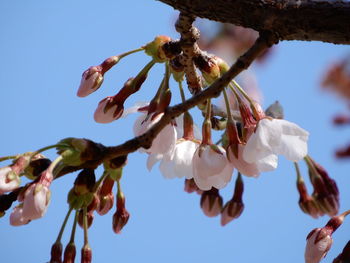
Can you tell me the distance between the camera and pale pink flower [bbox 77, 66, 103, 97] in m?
1.48

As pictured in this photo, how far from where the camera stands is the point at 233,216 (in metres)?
1.81

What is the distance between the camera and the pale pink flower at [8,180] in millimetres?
1014

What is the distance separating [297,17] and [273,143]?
31 centimetres

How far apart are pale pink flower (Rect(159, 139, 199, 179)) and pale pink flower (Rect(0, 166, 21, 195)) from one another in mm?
427

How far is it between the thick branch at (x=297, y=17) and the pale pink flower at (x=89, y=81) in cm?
50

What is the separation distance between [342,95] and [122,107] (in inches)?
75.4

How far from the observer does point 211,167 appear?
119 centimetres

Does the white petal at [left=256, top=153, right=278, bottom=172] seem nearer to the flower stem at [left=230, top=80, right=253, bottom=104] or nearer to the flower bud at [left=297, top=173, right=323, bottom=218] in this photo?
the flower stem at [left=230, top=80, right=253, bottom=104]

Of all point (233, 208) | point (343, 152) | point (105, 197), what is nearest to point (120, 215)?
point (105, 197)

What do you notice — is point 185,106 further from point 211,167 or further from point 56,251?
point 56,251

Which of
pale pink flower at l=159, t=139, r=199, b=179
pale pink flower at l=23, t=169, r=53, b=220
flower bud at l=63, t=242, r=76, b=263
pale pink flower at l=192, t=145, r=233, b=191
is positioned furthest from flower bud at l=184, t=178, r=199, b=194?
pale pink flower at l=23, t=169, r=53, b=220

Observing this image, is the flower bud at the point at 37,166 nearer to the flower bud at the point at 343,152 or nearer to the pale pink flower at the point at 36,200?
the pale pink flower at the point at 36,200

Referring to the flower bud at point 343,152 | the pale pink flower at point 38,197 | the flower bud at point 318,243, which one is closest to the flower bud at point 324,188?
the flower bud at point 318,243

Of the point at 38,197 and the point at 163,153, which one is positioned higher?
the point at 163,153
